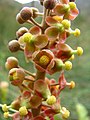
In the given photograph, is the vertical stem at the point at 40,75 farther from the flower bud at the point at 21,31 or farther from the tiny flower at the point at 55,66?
the flower bud at the point at 21,31

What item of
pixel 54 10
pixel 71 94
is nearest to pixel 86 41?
pixel 71 94

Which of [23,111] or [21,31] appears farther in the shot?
[21,31]

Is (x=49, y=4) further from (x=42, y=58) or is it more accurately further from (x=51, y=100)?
(x=51, y=100)

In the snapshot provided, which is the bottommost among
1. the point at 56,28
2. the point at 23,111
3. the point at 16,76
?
the point at 23,111

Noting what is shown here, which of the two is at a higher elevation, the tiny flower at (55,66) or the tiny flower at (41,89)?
the tiny flower at (55,66)

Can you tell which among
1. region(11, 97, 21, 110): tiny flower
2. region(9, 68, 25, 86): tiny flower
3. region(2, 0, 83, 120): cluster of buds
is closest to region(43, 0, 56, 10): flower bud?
region(2, 0, 83, 120): cluster of buds

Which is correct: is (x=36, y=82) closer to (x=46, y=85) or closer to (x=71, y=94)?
(x=46, y=85)

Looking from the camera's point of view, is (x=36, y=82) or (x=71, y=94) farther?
(x=71, y=94)

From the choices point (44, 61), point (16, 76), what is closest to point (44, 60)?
point (44, 61)

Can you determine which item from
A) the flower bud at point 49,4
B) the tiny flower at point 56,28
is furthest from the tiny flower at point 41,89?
the flower bud at point 49,4
